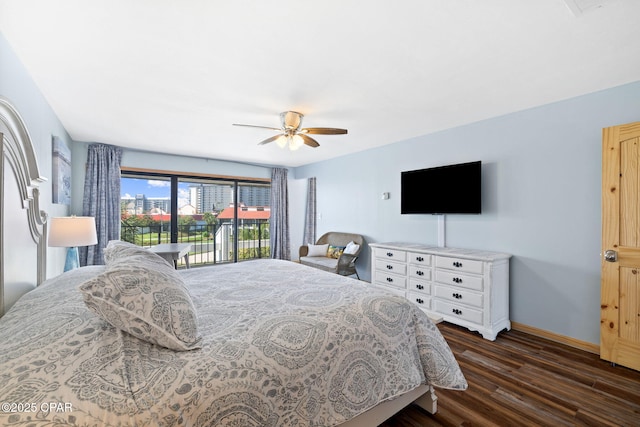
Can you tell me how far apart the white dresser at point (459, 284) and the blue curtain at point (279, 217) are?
9.96 feet

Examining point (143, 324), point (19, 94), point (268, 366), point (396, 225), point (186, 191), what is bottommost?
point (268, 366)

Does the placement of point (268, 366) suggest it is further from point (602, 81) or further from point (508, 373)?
point (602, 81)

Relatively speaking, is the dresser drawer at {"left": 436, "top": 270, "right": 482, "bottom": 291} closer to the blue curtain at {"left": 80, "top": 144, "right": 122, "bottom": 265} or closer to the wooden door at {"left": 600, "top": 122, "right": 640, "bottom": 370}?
the wooden door at {"left": 600, "top": 122, "right": 640, "bottom": 370}

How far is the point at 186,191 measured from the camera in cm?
525

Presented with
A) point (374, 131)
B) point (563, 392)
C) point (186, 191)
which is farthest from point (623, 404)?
point (186, 191)

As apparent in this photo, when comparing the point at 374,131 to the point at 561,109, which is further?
the point at 374,131

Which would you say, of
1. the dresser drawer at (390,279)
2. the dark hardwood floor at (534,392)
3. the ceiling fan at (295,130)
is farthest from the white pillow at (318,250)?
the dark hardwood floor at (534,392)

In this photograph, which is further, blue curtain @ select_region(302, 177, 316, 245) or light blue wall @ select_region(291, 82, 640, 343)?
blue curtain @ select_region(302, 177, 316, 245)

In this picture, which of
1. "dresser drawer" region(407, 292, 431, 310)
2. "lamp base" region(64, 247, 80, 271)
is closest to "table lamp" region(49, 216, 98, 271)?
"lamp base" region(64, 247, 80, 271)

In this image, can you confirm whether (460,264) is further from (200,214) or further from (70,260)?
(200,214)

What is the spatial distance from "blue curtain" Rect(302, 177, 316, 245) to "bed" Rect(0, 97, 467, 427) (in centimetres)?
442

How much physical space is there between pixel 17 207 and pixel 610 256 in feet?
14.3

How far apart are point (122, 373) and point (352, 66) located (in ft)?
7.15

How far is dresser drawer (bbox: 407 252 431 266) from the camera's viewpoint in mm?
3258
